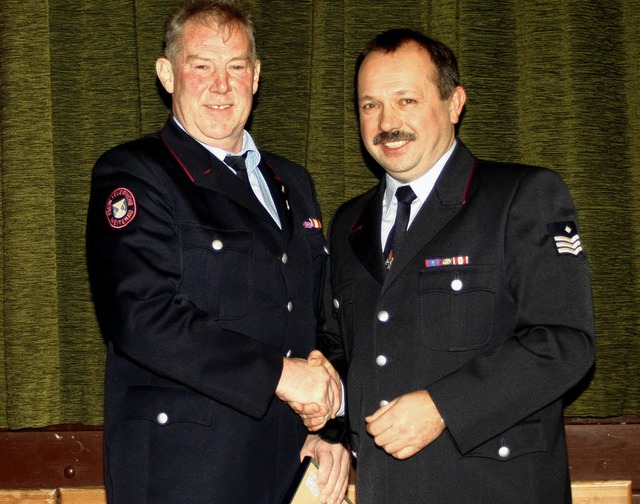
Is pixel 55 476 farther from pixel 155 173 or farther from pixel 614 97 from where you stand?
pixel 614 97

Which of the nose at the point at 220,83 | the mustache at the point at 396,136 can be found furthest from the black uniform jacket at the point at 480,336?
the nose at the point at 220,83

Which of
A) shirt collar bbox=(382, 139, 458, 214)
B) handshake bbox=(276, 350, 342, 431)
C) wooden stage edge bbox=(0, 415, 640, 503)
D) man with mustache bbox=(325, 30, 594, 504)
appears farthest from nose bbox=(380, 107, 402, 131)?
wooden stage edge bbox=(0, 415, 640, 503)

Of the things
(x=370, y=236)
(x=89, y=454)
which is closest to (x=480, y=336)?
(x=370, y=236)

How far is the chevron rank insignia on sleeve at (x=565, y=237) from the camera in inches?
71.7

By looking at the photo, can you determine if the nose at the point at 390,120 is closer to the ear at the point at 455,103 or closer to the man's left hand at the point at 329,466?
the ear at the point at 455,103

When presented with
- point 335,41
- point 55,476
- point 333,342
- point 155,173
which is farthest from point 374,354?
point 55,476

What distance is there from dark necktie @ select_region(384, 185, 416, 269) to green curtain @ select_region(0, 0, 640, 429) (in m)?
0.67

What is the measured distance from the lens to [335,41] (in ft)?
8.85

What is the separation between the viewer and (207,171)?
6.48 feet

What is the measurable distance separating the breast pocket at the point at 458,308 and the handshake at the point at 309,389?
27 cm

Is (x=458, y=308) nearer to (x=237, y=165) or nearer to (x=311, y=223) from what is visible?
(x=311, y=223)

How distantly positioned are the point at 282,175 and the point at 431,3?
0.89m

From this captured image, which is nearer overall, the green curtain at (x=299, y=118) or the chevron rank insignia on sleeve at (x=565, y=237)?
the chevron rank insignia on sleeve at (x=565, y=237)

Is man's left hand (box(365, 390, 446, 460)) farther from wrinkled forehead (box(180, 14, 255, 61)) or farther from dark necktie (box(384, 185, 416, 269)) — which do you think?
wrinkled forehead (box(180, 14, 255, 61))
